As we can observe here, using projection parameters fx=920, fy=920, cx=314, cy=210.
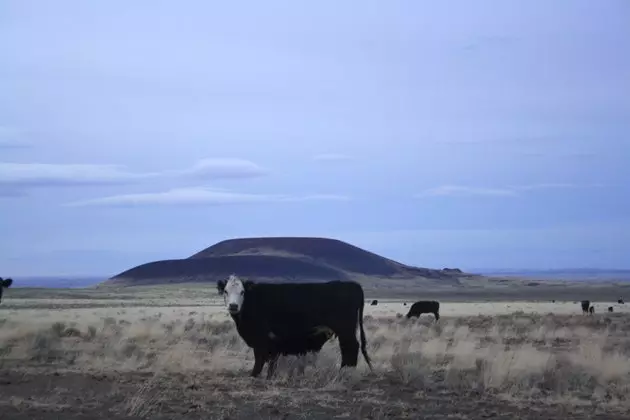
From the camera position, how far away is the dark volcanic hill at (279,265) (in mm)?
135250

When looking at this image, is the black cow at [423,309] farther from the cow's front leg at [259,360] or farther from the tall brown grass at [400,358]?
the cow's front leg at [259,360]

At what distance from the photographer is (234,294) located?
15.5 metres

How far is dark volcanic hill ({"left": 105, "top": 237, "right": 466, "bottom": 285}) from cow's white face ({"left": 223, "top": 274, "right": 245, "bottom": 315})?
110m

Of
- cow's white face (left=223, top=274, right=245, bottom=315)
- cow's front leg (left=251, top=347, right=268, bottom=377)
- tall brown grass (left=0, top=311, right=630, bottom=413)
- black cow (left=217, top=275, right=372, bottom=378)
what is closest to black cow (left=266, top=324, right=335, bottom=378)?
black cow (left=217, top=275, right=372, bottom=378)

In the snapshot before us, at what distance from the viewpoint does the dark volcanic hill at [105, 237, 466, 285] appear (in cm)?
13525

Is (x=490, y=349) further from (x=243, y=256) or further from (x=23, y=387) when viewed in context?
(x=243, y=256)

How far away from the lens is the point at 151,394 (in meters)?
12.6

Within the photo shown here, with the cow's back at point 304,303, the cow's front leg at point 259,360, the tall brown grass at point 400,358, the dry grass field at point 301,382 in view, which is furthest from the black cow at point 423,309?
the cow's front leg at point 259,360

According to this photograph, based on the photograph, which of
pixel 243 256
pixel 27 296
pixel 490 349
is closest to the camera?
pixel 490 349

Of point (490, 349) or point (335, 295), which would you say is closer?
point (335, 295)

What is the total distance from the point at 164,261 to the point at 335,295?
13504cm

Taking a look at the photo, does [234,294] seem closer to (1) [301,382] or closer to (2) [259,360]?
(2) [259,360]

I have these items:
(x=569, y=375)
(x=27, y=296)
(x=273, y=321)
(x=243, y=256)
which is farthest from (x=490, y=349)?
(x=243, y=256)

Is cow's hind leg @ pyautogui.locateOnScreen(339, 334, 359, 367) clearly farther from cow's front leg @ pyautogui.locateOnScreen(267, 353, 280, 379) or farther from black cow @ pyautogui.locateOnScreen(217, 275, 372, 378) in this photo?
cow's front leg @ pyautogui.locateOnScreen(267, 353, 280, 379)
